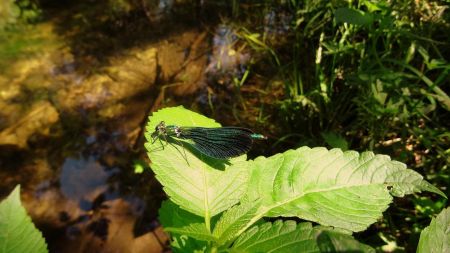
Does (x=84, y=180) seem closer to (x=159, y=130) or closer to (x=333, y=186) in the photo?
(x=159, y=130)

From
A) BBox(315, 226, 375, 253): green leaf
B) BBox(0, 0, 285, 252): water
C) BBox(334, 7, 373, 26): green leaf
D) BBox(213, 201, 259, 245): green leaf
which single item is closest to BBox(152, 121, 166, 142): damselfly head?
BBox(213, 201, 259, 245): green leaf

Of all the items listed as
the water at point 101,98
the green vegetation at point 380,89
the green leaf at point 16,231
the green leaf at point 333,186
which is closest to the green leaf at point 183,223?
the green leaf at point 333,186

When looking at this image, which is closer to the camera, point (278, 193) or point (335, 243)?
point (335, 243)

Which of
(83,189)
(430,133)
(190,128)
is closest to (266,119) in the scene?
(430,133)

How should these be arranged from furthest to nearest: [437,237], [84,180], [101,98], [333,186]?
[101,98] → [84,180] → [333,186] → [437,237]

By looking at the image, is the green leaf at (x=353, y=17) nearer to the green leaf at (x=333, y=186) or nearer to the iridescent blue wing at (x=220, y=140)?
the iridescent blue wing at (x=220, y=140)

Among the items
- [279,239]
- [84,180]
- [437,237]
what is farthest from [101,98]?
[437,237]

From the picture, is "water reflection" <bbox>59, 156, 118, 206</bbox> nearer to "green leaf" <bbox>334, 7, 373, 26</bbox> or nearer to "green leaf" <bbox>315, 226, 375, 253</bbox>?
"green leaf" <bbox>334, 7, 373, 26</bbox>
